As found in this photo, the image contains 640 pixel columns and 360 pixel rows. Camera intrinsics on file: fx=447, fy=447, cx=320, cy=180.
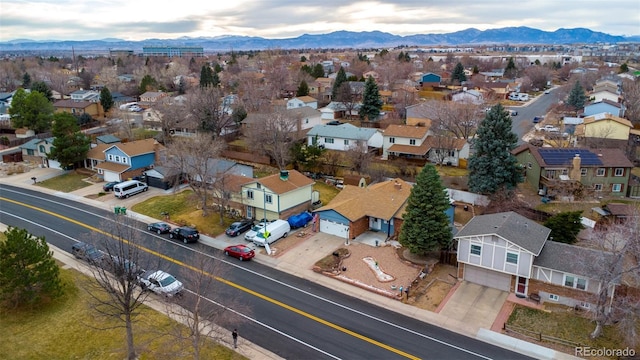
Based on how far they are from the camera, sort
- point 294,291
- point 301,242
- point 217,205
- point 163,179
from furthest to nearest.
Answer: point 163,179, point 217,205, point 301,242, point 294,291

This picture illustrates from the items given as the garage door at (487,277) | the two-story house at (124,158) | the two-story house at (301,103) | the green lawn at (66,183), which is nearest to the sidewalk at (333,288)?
the garage door at (487,277)

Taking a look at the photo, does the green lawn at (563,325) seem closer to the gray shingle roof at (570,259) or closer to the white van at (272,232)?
the gray shingle roof at (570,259)

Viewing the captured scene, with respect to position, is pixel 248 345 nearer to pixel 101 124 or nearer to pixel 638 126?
pixel 638 126

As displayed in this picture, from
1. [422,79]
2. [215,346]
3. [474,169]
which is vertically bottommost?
[215,346]

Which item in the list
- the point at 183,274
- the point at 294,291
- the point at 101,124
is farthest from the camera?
the point at 101,124

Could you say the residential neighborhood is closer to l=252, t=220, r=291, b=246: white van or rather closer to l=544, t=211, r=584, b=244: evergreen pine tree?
l=544, t=211, r=584, b=244: evergreen pine tree

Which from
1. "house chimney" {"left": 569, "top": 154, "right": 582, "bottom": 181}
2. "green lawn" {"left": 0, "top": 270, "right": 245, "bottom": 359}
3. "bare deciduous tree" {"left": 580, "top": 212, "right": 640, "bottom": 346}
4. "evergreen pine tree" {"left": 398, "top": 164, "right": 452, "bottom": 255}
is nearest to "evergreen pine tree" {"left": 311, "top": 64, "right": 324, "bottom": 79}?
"house chimney" {"left": 569, "top": 154, "right": 582, "bottom": 181}

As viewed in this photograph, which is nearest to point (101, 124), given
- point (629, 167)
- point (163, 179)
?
point (163, 179)

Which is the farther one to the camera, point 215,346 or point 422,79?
point 422,79
